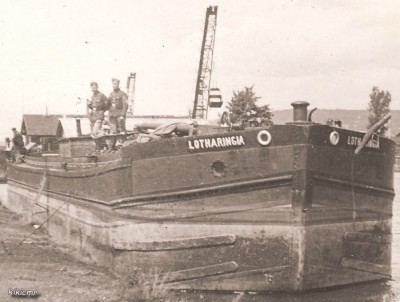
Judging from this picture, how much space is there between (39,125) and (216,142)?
5005cm

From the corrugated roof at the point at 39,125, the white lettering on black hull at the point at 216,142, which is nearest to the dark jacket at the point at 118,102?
the white lettering on black hull at the point at 216,142

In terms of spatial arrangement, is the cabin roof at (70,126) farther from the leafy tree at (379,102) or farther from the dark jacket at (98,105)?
the leafy tree at (379,102)

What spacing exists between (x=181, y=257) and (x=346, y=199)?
2595 mm

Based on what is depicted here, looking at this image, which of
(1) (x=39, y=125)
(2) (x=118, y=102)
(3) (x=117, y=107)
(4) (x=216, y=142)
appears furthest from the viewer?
(1) (x=39, y=125)

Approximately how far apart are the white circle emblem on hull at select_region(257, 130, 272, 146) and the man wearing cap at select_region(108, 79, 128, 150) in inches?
195

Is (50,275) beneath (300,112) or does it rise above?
beneath

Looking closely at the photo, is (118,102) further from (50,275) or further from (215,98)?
(215,98)

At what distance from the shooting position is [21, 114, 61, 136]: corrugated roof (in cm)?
5441

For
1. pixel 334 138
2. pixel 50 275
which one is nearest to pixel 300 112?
pixel 334 138

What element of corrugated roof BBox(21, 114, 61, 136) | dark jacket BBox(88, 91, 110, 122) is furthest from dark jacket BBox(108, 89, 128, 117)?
corrugated roof BBox(21, 114, 61, 136)

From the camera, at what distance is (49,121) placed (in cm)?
5659

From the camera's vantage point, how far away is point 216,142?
325 inches

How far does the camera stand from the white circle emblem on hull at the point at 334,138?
8211 millimetres

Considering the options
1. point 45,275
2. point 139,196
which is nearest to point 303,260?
point 139,196
